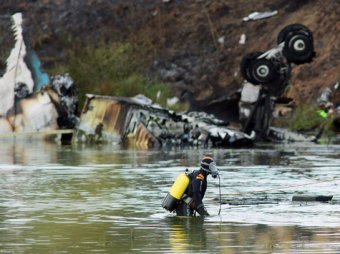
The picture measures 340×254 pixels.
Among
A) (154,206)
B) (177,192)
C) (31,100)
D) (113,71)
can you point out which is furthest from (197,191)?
Result: (113,71)

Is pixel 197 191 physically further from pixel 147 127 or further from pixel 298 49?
pixel 147 127

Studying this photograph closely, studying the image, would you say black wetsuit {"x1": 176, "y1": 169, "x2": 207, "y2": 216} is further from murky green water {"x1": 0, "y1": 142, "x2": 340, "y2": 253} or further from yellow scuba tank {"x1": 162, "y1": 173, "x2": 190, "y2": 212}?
murky green water {"x1": 0, "y1": 142, "x2": 340, "y2": 253}

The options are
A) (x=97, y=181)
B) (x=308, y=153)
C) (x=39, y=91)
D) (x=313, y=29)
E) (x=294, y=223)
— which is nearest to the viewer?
(x=294, y=223)

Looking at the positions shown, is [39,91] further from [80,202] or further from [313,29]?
[80,202]

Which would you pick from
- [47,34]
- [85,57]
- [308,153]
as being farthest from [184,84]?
[308,153]

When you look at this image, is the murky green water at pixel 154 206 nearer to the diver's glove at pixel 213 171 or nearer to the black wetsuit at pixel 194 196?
the black wetsuit at pixel 194 196

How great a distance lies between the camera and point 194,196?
20766 mm

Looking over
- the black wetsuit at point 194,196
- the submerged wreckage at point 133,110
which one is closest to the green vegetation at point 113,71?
the submerged wreckage at point 133,110

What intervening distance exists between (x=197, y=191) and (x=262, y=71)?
2635 cm

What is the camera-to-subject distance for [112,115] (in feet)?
162

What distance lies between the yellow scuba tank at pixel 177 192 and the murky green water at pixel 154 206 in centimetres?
28

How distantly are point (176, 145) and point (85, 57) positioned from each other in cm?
2275

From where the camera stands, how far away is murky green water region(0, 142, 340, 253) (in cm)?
1762

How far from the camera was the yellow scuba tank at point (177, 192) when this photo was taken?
2084 cm
